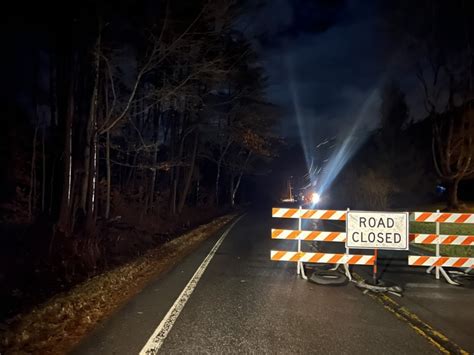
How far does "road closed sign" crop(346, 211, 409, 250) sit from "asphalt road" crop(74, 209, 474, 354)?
963mm

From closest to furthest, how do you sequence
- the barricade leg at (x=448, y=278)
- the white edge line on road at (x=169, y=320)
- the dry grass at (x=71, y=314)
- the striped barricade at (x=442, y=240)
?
the white edge line on road at (x=169, y=320) < the dry grass at (x=71, y=314) < the barricade leg at (x=448, y=278) < the striped barricade at (x=442, y=240)

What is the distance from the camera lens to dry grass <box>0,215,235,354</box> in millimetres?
5027

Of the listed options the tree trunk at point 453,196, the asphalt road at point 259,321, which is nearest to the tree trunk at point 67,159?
the asphalt road at point 259,321

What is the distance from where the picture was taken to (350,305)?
6785mm

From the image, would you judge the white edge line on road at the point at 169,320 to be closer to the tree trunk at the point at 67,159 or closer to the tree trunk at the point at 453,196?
the tree trunk at the point at 67,159

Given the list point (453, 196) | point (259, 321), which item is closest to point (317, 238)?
point (259, 321)

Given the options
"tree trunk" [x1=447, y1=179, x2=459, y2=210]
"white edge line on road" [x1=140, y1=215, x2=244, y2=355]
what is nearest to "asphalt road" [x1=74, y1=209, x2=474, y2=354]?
"white edge line on road" [x1=140, y1=215, x2=244, y2=355]

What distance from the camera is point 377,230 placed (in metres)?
8.23

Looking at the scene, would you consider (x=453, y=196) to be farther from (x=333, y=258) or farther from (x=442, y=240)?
(x=333, y=258)

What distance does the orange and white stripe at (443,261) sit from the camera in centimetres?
838

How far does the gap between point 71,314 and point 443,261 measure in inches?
298

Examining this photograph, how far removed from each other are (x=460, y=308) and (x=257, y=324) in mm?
3613

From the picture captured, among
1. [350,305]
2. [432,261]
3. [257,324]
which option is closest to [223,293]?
[257,324]

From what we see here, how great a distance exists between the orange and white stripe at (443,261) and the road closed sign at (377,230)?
0.69 m
